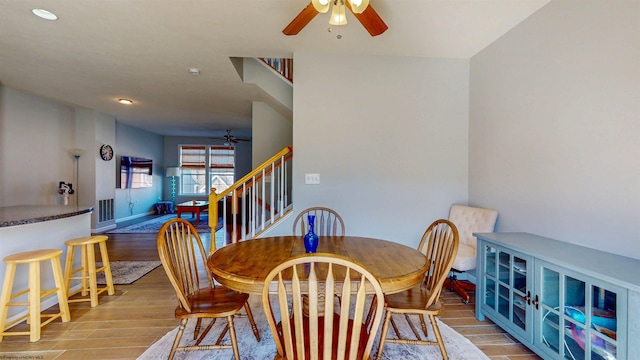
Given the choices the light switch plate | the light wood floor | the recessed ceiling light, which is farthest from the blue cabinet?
the recessed ceiling light

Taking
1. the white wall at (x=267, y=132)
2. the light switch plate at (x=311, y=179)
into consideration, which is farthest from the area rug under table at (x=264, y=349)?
the white wall at (x=267, y=132)

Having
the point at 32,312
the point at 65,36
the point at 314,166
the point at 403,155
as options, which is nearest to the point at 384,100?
the point at 403,155

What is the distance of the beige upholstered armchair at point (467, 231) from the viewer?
8.63 ft

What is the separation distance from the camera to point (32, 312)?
2049mm

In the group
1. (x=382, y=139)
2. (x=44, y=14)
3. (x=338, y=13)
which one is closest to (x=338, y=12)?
(x=338, y=13)

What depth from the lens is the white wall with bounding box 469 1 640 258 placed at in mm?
1787

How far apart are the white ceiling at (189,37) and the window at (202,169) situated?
508 cm

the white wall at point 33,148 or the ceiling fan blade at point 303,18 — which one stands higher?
the ceiling fan blade at point 303,18

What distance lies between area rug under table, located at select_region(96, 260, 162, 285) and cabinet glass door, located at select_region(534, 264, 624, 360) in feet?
12.8

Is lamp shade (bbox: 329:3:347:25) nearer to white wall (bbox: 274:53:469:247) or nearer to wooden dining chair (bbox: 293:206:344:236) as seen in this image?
white wall (bbox: 274:53:469:247)

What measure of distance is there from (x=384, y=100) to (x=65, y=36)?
11.4 ft

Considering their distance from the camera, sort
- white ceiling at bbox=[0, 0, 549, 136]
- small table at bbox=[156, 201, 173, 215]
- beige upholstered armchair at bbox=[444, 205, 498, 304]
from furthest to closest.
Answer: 1. small table at bbox=[156, 201, 173, 215]
2. beige upholstered armchair at bbox=[444, 205, 498, 304]
3. white ceiling at bbox=[0, 0, 549, 136]

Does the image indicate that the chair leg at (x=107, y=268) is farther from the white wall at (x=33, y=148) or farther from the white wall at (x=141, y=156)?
the white wall at (x=141, y=156)

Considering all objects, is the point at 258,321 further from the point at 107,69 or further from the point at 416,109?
the point at 107,69
